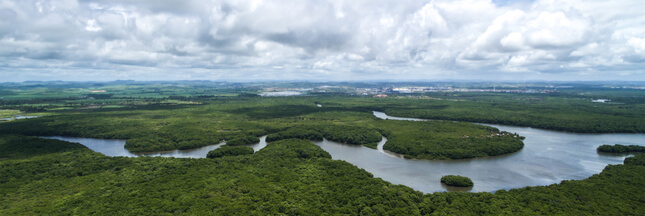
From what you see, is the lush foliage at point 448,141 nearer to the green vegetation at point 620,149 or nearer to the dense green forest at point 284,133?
the dense green forest at point 284,133

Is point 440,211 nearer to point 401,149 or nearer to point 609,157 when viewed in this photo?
point 401,149

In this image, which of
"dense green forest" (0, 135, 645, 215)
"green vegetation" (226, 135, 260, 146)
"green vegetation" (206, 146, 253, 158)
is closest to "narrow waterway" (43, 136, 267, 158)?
"green vegetation" (226, 135, 260, 146)

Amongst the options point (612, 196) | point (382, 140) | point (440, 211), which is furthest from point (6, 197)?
point (612, 196)

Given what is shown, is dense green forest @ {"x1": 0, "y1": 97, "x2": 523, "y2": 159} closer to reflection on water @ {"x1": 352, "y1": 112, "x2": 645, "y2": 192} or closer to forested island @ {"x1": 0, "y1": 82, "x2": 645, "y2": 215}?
forested island @ {"x1": 0, "y1": 82, "x2": 645, "y2": 215}

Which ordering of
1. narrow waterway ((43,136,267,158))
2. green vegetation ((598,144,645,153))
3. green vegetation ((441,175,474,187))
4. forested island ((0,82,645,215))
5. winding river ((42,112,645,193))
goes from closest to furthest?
forested island ((0,82,645,215))
green vegetation ((441,175,474,187))
winding river ((42,112,645,193))
narrow waterway ((43,136,267,158))
green vegetation ((598,144,645,153))

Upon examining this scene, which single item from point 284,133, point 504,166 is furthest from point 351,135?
point 504,166

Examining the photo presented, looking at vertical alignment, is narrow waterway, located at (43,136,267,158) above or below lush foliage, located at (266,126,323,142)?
below
